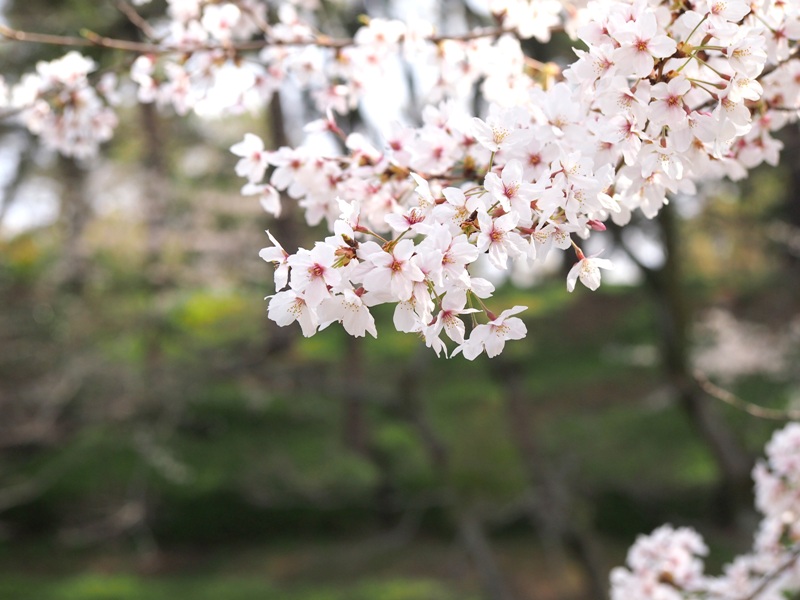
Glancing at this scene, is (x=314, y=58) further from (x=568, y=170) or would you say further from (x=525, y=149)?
(x=568, y=170)

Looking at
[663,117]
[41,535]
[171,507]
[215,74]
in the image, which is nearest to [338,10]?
[215,74]

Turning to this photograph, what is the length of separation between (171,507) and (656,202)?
8649mm

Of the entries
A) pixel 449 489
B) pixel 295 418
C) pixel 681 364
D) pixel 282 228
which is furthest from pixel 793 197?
pixel 295 418

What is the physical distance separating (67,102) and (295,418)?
27.6 ft

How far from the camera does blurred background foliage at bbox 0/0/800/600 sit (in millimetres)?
5262

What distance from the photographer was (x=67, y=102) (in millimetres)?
1951

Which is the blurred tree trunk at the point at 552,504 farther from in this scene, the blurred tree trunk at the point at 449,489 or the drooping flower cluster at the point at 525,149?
the drooping flower cluster at the point at 525,149

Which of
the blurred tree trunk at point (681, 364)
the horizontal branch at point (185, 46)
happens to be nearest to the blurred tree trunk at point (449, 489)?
the blurred tree trunk at point (681, 364)

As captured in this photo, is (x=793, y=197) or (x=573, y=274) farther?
(x=793, y=197)

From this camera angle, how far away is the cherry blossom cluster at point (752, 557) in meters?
2.01

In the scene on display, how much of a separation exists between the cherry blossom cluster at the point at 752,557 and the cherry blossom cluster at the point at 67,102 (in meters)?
1.92

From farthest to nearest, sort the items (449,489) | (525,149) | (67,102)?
(449,489) < (67,102) < (525,149)

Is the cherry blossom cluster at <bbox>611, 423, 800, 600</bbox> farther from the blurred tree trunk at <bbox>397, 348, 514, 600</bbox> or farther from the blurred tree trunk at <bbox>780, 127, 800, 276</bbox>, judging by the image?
the blurred tree trunk at <bbox>780, 127, 800, 276</bbox>

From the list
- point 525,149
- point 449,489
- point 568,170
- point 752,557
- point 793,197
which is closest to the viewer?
point 568,170
